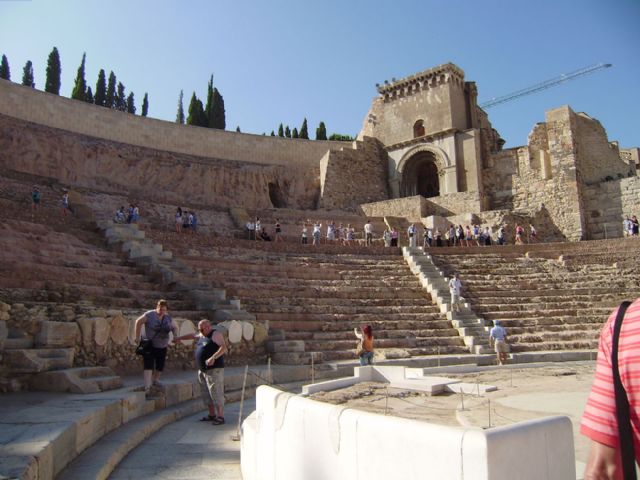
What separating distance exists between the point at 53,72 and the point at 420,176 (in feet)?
85.4

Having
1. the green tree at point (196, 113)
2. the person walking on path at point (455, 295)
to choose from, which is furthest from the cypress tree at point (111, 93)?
the person walking on path at point (455, 295)

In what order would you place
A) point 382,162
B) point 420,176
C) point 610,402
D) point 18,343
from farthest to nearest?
point 420,176, point 382,162, point 18,343, point 610,402

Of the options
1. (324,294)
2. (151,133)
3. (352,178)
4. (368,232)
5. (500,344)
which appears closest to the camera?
(500,344)

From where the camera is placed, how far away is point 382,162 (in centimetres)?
3431

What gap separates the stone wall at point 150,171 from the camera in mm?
24406

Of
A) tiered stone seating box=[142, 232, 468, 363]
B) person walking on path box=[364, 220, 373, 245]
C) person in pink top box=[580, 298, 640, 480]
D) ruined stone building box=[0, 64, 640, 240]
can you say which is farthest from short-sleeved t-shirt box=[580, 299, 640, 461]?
ruined stone building box=[0, 64, 640, 240]

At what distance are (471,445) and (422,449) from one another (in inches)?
8.2

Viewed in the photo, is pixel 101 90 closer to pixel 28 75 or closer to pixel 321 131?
pixel 28 75

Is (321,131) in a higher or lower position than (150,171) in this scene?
higher

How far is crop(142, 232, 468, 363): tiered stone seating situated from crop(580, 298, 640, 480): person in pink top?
8.19 meters

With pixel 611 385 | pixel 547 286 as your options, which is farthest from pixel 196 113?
pixel 611 385

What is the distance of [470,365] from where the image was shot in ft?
33.9

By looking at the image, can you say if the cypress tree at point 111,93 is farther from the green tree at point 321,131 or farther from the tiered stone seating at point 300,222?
the tiered stone seating at point 300,222

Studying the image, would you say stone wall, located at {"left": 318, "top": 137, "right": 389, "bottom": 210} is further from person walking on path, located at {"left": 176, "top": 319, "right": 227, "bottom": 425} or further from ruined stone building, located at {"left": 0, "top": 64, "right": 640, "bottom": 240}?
person walking on path, located at {"left": 176, "top": 319, "right": 227, "bottom": 425}
